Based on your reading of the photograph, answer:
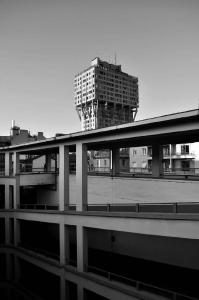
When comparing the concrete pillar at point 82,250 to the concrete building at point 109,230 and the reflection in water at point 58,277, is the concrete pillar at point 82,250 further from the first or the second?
the reflection in water at point 58,277

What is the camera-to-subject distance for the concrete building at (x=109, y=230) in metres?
12.3

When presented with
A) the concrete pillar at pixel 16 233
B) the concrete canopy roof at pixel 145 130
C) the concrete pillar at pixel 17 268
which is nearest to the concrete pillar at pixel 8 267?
the concrete pillar at pixel 17 268

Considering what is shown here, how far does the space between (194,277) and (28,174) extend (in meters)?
15.3

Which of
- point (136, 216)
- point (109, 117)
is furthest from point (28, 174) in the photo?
point (109, 117)

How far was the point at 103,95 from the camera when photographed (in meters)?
176

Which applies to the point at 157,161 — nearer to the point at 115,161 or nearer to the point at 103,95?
the point at 115,161

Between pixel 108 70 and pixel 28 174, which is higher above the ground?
pixel 108 70

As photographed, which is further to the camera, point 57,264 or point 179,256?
point 57,264

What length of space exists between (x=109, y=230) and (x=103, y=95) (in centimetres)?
16318

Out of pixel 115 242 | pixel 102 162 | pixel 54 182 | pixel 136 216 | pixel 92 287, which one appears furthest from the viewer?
pixel 102 162

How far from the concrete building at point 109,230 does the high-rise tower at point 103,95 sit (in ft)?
470

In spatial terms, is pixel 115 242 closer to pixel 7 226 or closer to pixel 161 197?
pixel 161 197

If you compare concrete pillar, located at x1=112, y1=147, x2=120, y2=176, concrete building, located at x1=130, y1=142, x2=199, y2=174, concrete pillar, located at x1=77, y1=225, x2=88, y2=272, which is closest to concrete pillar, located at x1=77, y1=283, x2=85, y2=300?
concrete pillar, located at x1=77, y1=225, x2=88, y2=272

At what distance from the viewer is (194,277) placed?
48.5ft
